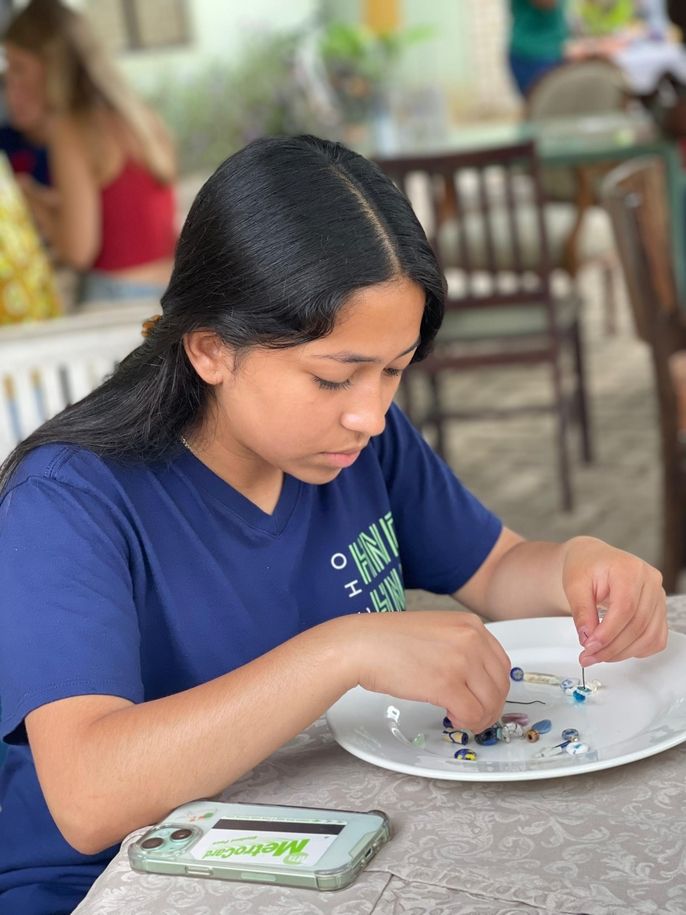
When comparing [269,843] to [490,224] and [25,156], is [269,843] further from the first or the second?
[25,156]

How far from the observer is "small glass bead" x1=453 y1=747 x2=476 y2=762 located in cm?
91

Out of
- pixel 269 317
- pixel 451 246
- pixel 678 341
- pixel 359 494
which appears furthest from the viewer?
pixel 451 246

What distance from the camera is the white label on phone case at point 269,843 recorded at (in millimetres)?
777

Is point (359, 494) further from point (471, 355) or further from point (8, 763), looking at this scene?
point (471, 355)

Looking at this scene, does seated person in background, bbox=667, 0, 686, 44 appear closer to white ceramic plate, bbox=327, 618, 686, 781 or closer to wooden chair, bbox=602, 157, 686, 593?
wooden chair, bbox=602, 157, 686, 593

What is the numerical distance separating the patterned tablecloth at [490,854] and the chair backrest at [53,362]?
51.9 inches

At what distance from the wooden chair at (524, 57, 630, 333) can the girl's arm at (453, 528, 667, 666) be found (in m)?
3.24

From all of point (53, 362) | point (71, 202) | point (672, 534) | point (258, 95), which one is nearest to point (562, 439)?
point (672, 534)

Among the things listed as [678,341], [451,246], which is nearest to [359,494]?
[678,341]

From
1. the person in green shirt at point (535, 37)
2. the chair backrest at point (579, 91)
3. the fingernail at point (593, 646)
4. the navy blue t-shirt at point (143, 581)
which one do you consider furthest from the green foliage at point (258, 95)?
the fingernail at point (593, 646)

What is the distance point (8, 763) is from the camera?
1144 mm

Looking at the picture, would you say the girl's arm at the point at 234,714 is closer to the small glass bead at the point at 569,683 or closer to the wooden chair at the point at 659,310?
the small glass bead at the point at 569,683

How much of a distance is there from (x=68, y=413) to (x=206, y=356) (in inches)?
5.4

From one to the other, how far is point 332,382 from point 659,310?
64.3 inches
